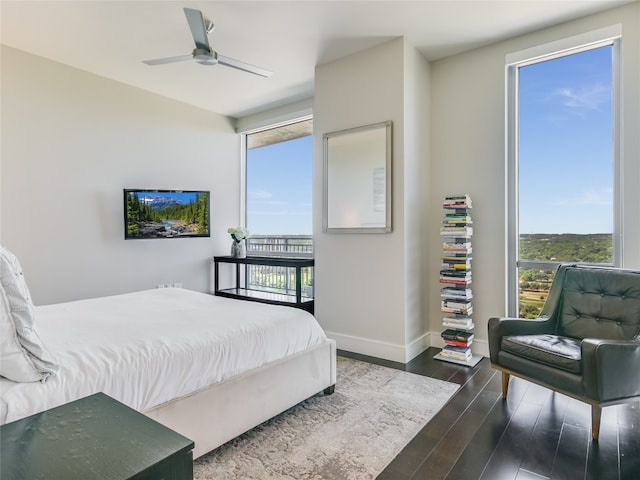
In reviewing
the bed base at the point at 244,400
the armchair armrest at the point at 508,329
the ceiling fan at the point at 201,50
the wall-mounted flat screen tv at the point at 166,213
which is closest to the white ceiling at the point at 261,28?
the ceiling fan at the point at 201,50

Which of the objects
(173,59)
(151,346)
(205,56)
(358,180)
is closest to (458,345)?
(358,180)

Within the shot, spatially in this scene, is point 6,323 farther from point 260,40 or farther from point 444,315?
point 444,315

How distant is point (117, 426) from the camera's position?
977 millimetres

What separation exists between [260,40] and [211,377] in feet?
9.68

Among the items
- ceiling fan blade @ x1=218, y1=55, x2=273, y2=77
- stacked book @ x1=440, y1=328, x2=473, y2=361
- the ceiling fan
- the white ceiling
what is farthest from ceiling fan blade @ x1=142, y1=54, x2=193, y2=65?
stacked book @ x1=440, y1=328, x2=473, y2=361

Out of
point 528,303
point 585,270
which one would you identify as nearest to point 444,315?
point 528,303

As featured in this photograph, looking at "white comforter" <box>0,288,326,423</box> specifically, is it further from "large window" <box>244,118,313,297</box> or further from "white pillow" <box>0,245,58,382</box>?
"large window" <box>244,118,313,297</box>

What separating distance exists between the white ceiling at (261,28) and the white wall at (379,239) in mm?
233

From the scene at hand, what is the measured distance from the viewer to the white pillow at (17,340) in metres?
1.29

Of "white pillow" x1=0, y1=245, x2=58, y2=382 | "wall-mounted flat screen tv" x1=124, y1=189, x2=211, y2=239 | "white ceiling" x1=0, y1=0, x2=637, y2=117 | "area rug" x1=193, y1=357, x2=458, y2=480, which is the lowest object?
"area rug" x1=193, y1=357, x2=458, y2=480

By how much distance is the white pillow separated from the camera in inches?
50.6

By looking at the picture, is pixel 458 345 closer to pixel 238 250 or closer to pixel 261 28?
pixel 238 250

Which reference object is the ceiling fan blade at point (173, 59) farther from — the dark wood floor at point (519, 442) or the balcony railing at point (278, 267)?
the dark wood floor at point (519, 442)

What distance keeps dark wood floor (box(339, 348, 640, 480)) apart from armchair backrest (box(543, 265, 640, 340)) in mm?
454
